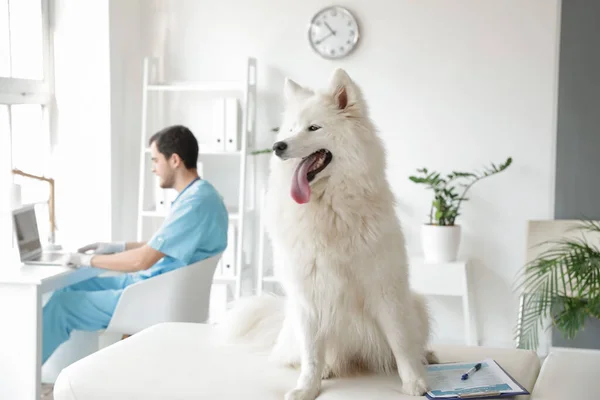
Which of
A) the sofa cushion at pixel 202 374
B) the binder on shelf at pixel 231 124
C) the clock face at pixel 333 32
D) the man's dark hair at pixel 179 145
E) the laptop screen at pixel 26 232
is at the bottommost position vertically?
the sofa cushion at pixel 202 374

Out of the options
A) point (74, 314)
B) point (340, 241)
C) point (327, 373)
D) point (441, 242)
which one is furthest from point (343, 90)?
point (441, 242)

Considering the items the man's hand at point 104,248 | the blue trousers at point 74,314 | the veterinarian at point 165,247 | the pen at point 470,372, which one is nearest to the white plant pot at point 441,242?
the veterinarian at point 165,247

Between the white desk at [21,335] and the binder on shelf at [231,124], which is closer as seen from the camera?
the white desk at [21,335]

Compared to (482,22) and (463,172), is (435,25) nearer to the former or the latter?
(482,22)

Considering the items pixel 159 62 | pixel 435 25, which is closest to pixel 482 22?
pixel 435 25

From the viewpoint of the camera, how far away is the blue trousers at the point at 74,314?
10.5 feet

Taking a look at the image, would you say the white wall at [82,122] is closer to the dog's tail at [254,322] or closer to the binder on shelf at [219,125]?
the binder on shelf at [219,125]

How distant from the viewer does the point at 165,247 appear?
3.15 meters

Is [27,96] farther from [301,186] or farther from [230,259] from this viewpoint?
[301,186]

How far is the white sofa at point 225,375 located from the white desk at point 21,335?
770 mm

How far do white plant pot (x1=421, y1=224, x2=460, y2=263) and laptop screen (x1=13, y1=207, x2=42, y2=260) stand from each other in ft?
6.83

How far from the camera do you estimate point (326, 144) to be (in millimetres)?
1865

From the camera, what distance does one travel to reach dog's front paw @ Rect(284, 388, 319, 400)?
1795 mm

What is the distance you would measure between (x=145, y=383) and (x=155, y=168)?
1584 millimetres
